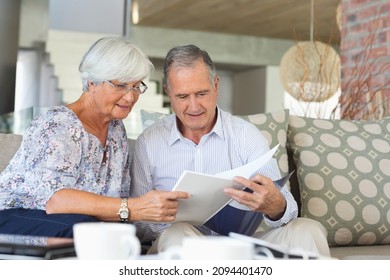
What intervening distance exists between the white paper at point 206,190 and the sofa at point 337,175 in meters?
0.67

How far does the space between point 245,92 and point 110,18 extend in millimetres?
4825

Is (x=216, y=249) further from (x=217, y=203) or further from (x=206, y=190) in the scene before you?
(x=217, y=203)

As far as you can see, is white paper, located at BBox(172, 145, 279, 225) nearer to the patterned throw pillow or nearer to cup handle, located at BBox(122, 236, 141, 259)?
cup handle, located at BBox(122, 236, 141, 259)

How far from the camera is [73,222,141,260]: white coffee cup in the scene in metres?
1.21

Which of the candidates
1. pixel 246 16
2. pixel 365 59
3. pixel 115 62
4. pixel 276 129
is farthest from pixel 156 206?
pixel 246 16

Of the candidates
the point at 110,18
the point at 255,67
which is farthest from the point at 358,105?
the point at 255,67

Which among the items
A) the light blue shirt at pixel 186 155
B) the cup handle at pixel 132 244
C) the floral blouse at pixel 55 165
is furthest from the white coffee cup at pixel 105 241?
the light blue shirt at pixel 186 155

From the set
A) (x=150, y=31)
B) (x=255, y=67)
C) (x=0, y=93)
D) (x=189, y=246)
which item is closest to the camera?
(x=189, y=246)

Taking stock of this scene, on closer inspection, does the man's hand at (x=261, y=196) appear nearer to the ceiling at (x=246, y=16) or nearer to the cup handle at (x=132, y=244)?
the cup handle at (x=132, y=244)

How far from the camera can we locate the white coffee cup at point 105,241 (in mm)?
1215

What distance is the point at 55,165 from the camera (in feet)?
6.26

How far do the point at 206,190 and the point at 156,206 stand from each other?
14cm

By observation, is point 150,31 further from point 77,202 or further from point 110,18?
point 77,202

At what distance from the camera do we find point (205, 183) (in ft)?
5.78
